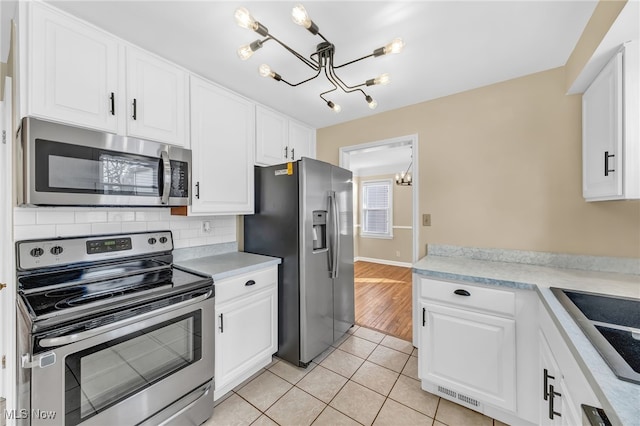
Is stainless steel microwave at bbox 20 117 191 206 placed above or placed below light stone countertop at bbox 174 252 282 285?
above

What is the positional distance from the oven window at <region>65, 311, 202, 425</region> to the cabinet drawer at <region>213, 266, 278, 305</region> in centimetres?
21

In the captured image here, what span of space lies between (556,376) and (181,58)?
2.78m

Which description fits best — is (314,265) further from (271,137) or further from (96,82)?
(96,82)

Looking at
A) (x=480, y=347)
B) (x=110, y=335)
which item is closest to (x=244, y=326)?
(x=110, y=335)

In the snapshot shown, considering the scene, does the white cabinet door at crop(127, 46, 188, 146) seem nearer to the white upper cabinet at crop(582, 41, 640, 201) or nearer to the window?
the white upper cabinet at crop(582, 41, 640, 201)

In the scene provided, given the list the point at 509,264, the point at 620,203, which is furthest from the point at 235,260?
the point at 620,203

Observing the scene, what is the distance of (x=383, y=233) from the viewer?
236 inches

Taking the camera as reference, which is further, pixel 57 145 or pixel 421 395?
pixel 421 395

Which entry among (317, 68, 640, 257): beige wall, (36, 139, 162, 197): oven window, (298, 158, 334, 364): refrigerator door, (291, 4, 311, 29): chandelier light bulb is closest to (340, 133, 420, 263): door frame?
(317, 68, 640, 257): beige wall

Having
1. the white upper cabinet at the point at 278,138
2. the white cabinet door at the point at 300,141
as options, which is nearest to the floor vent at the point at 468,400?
the white upper cabinet at the point at 278,138

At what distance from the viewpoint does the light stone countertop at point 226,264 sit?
1.73 metres

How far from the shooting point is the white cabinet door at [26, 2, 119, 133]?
1234 millimetres

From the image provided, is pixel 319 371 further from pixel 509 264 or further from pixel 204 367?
pixel 509 264

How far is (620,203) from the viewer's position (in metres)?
1.66
